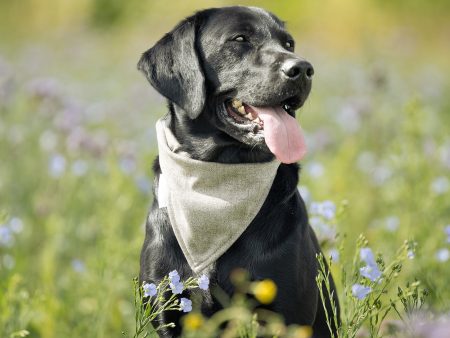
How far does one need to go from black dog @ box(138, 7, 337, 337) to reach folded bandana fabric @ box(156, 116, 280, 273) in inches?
1.8

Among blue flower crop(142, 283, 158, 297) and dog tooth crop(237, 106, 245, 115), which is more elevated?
dog tooth crop(237, 106, 245, 115)

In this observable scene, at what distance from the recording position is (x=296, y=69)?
2.87m

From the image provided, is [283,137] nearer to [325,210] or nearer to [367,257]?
[325,210]

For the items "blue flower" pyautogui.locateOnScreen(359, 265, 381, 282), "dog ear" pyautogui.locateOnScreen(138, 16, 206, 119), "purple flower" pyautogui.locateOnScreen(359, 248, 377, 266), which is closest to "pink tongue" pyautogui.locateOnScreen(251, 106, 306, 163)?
"dog ear" pyautogui.locateOnScreen(138, 16, 206, 119)

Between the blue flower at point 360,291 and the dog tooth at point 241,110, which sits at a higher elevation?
the dog tooth at point 241,110

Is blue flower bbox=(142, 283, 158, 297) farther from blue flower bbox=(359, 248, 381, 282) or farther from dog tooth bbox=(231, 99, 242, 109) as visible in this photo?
dog tooth bbox=(231, 99, 242, 109)

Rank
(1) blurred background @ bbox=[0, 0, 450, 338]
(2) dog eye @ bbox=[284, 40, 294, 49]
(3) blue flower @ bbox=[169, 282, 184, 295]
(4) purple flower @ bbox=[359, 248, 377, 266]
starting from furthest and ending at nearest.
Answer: (1) blurred background @ bbox=[0, 0, 450, 338] < (2) dog eye @ bbox=[284, 40, 294, 49] < (4) purple flower @ bbox=[359, 248, 377, 266] < (3) blue flower @ bbox=[169, 282, 184, 295]

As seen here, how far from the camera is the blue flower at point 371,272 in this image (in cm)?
234

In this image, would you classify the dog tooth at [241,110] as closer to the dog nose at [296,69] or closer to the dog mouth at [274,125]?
the dog mouth at [274,125]

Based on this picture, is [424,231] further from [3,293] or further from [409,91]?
[409,91]

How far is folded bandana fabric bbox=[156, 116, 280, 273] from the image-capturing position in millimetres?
2836

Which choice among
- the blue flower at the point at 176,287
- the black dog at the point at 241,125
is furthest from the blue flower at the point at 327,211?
the blue flower at the point at 176,287

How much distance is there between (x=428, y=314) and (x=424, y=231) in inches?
78.8

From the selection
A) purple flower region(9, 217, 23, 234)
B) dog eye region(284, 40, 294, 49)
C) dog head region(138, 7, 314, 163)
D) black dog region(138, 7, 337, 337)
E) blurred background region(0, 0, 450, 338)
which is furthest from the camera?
blurred background region(0, 0, 450, 338)
